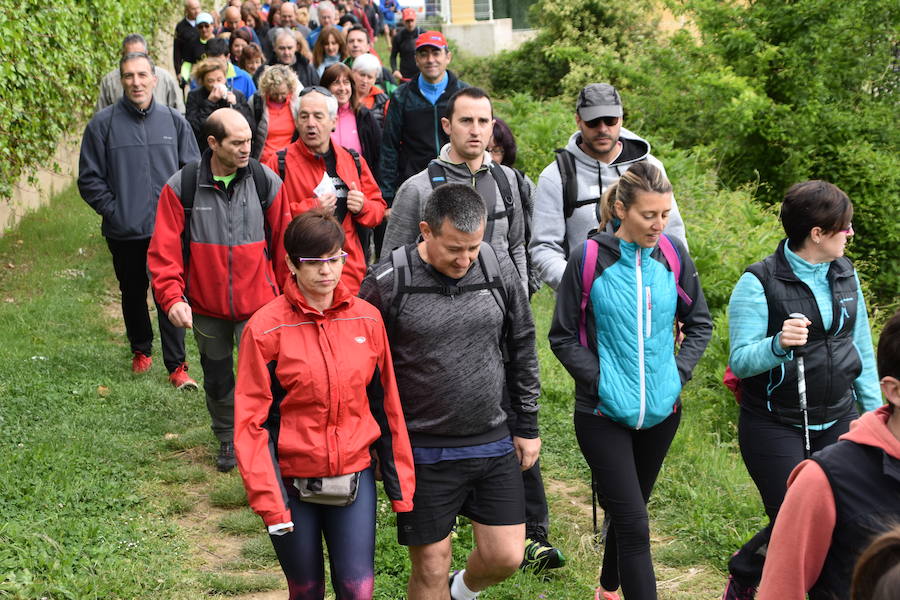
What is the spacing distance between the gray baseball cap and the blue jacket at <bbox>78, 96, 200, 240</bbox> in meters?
3.52

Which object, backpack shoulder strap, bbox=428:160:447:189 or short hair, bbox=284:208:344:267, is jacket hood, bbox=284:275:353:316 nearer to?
short hair, bbox=284:208:344:267

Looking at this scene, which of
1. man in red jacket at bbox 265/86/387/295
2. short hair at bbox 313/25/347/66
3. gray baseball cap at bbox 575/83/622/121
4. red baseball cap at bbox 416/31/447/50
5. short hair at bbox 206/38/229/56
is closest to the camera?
gray baseball cap at bbox 575/83/622/121

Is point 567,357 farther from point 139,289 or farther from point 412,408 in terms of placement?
point 139,289

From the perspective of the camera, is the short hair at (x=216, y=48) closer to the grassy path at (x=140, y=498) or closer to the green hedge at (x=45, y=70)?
the green hedge at (x=45, y=70)

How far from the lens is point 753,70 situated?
14.5m

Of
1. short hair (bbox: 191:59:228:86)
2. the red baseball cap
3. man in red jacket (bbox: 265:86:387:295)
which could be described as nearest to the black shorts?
man in red jacket (bbox: 265:86:387:295)

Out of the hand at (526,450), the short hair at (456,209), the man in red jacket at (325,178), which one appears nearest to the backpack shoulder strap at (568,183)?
the short hair at (456,209)

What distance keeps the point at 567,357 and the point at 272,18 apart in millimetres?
16585

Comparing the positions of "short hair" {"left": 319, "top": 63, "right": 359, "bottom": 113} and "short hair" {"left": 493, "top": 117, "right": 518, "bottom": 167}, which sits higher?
"short hair" {"left": 319, "top": 63, "right": 359, "bottom": 113}

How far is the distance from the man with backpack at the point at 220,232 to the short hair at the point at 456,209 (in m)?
2.07

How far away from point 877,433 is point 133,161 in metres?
6.12

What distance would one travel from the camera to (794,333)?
13.8ft

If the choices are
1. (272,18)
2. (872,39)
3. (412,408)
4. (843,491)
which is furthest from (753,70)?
(843,491)

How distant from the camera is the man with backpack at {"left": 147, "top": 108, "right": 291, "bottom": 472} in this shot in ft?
19.6
